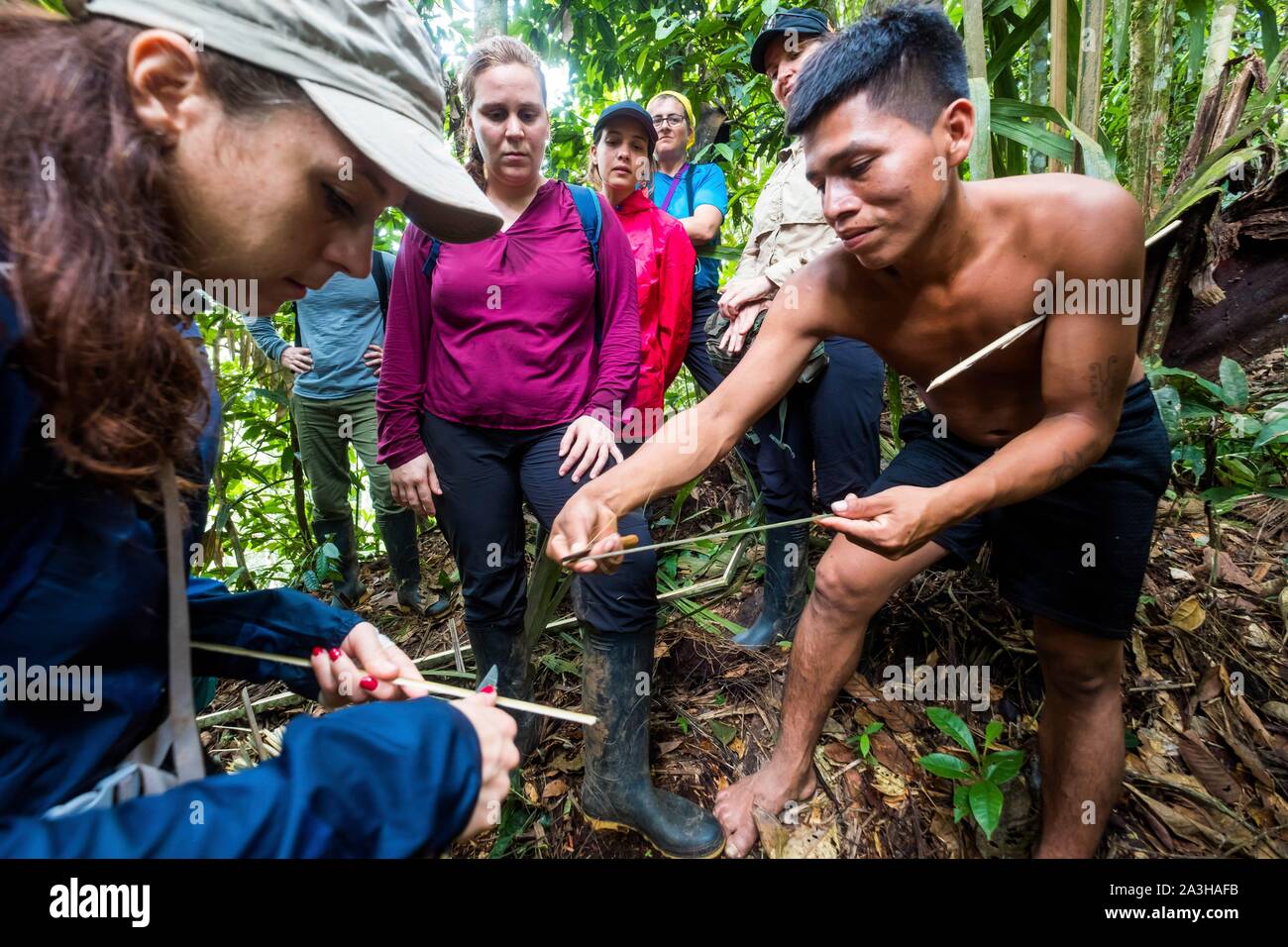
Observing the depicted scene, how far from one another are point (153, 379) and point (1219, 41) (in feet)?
11.9

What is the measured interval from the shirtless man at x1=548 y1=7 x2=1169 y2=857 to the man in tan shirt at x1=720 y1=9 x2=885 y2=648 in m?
0.34

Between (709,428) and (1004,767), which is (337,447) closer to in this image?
(709,428)

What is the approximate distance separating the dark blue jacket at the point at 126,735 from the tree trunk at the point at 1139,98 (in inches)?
120

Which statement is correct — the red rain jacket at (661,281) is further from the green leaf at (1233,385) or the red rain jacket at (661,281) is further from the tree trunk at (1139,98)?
the green leaf at (1233,385)

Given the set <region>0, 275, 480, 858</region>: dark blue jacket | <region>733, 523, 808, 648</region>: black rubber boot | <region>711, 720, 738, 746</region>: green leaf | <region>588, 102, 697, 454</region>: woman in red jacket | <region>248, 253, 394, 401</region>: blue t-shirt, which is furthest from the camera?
<region>248, 253, 394, 401</region>: blue t-shirt

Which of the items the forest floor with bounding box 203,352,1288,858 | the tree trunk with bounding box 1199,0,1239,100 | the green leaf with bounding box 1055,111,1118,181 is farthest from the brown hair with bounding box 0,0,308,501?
the tree trunk with bounding box 1199,0,1239,100

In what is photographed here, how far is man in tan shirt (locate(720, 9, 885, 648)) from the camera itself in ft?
7.76

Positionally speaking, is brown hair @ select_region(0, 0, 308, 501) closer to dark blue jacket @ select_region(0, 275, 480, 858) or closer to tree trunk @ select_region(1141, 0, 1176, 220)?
dark blue jacket @ select_region(0, 275, 480, 858)

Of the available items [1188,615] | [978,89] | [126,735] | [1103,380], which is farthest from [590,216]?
[1188,615]

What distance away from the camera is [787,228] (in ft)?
8.00
